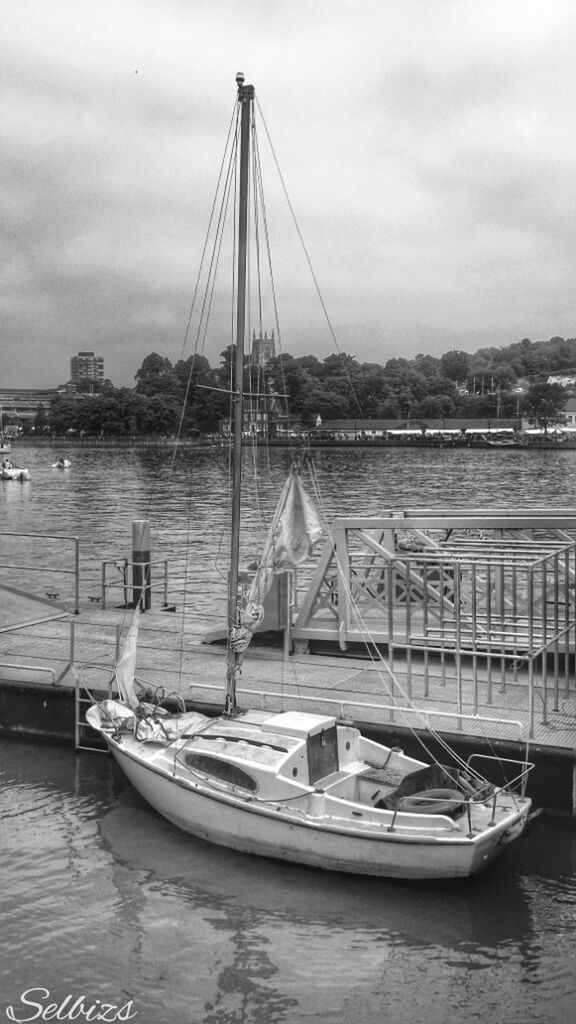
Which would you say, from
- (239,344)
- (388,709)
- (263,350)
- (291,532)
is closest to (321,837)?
(388,709)

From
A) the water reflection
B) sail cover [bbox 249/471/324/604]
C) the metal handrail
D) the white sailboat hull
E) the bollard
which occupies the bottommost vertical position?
the water reflection

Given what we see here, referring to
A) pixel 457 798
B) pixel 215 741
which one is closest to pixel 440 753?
pixel 457 798

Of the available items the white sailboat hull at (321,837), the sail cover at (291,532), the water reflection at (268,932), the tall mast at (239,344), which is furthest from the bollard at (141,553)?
the white sailboat hull at (321,837)

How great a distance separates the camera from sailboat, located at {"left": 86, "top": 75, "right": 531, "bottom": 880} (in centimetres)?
1300

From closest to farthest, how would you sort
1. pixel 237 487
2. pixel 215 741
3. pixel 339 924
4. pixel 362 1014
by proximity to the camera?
1. pixel 362 1014
2. pixel 339 924
3. pixel 215 741
4. pixel 237 487

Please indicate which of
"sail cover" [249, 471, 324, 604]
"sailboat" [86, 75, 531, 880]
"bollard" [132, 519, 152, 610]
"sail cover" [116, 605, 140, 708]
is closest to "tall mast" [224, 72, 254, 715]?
"sailboat" [86, 75, 531, 880]

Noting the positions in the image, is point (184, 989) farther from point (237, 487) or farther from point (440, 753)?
point (237, 487)

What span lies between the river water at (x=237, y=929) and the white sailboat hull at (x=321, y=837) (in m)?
0.26

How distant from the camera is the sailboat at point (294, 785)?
13.0m

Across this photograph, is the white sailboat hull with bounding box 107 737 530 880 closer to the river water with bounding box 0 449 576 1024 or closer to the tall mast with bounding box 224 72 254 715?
the river water with bounding box 0 449 576 1024

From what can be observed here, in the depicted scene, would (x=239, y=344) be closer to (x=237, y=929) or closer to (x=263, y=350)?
(x=263, y=350)

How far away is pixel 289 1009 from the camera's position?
36.5ft

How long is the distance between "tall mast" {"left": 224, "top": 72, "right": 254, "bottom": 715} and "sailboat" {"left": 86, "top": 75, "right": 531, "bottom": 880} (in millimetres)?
21

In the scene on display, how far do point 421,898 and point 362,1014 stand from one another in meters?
2.34
